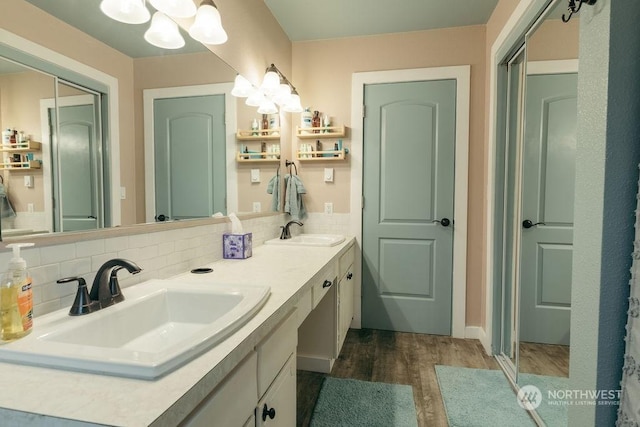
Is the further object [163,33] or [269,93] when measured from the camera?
[269,93]

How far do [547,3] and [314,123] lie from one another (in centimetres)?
172

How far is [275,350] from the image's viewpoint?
3.12ft

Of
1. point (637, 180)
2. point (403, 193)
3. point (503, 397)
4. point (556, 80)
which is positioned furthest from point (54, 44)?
point (503, 397)

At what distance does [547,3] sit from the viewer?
1581 mm

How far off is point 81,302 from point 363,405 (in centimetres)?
153

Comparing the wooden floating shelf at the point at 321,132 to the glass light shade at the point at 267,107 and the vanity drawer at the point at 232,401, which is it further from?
the vanity drawer at the point at 232,401

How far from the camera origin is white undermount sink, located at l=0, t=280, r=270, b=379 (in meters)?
0.58

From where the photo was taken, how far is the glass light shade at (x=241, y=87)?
1.91 m

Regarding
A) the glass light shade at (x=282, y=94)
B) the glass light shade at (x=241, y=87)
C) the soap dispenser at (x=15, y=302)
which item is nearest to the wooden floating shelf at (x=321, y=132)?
the glass light shade at (x=282, y=94)

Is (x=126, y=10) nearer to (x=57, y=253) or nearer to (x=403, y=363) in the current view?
(x=57, y=253)

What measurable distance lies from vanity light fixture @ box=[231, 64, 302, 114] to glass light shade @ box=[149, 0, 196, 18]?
1.89 feet

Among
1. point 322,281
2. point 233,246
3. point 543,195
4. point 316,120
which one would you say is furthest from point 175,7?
point 543,195

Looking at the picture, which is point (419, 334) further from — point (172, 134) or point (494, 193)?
point (172, 134)

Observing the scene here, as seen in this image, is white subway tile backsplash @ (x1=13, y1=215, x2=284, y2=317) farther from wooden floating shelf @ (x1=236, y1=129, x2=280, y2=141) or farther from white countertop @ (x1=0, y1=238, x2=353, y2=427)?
wooden floating shelf @ (x1=236, y1=129, x2=280, y2=141)
